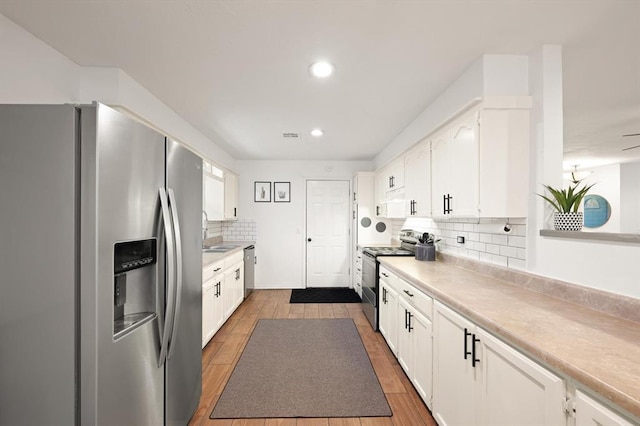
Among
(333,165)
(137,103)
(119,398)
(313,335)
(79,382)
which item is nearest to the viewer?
(79,382)

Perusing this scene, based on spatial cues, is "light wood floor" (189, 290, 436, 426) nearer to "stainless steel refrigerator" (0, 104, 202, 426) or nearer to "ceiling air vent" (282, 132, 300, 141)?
"stainless steel refrigerator" (0, 104, 202, 426)

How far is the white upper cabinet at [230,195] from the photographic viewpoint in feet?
15.0

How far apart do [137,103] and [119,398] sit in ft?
7.01

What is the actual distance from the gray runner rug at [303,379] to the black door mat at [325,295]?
49.2 inches

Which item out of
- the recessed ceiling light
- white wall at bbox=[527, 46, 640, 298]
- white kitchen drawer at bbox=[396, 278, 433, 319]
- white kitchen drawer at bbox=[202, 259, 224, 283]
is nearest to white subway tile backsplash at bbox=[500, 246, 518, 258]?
white wall at bbox=[527, 46, 640, 298]

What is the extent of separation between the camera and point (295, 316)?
13.0 feet

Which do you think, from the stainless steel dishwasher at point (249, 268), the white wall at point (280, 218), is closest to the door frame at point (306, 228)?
the white wall at point (280, 218)

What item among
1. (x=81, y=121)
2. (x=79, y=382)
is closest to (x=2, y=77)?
(x=81, y=121)

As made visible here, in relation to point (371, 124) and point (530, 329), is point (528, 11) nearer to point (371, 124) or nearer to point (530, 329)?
point (530, 329)

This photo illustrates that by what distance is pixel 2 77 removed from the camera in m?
1.53

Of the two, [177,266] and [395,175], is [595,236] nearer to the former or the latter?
[177,266]

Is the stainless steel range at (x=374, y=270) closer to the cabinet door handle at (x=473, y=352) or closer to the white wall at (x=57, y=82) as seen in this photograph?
the cabinet door handle at (x=473, y=352)

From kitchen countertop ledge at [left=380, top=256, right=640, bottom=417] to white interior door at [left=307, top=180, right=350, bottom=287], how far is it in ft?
11.7

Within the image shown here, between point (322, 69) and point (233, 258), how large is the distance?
2.80 metres
